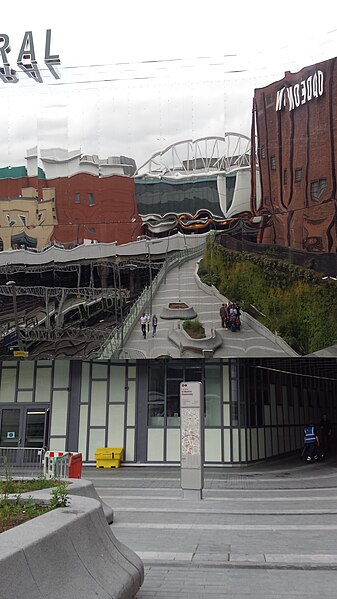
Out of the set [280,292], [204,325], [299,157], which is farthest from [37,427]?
[299,157]

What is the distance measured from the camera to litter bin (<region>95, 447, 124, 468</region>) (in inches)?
884

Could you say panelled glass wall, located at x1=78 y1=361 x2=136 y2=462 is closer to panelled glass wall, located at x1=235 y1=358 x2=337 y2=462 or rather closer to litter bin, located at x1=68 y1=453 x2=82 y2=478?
panelled glass wall, located at x1=235 y1=358 x2=337 y2=462

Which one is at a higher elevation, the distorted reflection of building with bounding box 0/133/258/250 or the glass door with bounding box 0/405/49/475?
the distorted reflection of building with bounding box 0/133/258/250

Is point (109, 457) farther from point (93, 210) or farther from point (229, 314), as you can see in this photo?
point (93, 210)

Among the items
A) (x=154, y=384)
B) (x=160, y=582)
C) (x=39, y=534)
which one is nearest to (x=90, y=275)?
(x=154, y=384)

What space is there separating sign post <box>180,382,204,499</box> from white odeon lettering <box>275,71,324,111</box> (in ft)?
43.7

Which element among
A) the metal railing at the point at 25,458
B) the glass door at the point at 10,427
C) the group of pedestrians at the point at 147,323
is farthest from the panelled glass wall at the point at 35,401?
the group of pedestrians at the point at 147,323

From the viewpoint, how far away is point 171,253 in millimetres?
23016

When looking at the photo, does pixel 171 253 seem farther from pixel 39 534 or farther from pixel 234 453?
pixel 39 534

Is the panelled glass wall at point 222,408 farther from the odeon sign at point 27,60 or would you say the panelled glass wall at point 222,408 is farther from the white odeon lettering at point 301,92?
the odeon sign at point 27,60

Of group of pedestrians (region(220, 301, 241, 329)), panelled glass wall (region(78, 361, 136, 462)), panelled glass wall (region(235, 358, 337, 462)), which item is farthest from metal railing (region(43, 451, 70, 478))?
group of pedestrians (region(220, 301, 241, 329))

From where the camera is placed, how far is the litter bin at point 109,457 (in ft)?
73.7

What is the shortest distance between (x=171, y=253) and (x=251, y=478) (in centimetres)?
905

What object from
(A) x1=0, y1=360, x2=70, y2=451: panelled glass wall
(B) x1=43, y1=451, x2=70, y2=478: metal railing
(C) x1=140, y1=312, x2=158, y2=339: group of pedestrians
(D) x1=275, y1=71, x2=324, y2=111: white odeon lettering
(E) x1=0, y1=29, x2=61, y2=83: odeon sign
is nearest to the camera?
(B) x1=43, y1=451, x2=70, y2=478: metal railing
